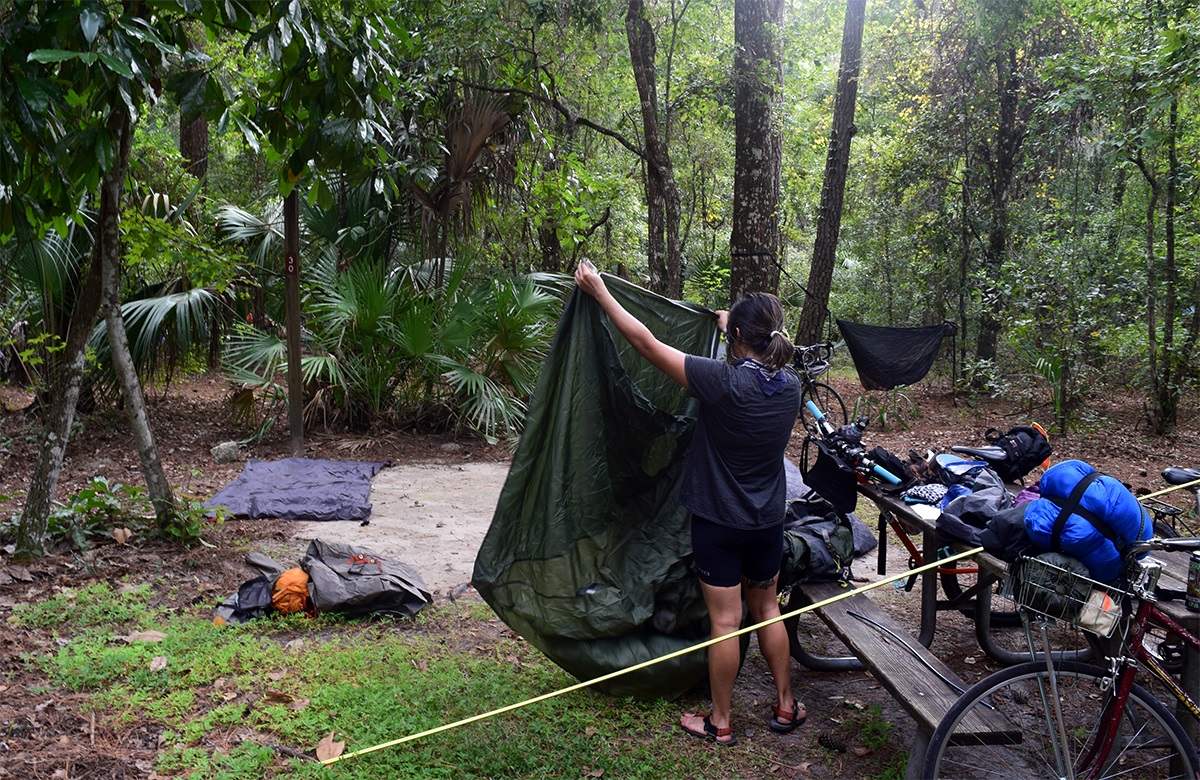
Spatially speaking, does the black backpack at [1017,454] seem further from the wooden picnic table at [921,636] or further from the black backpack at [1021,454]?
the wooden picnic table at [921,636]

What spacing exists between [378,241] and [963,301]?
A: 871 centimetres

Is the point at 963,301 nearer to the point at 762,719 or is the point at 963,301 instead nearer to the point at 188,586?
the point at 762,719

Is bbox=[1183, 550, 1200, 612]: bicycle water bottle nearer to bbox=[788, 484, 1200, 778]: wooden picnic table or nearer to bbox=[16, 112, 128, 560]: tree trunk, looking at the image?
bbox=[788, 484, 1200, 778]: wooden picnic table

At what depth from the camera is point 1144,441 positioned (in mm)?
9125

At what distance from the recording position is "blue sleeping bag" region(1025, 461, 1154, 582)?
2.54 m

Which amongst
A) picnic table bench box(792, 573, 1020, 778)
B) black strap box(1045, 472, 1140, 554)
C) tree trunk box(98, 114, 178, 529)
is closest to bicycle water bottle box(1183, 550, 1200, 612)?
black strap box(1045, 472, 1140, 554)

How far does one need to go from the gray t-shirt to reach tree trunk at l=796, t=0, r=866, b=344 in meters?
7.25

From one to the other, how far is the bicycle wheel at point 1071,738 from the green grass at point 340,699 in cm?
82

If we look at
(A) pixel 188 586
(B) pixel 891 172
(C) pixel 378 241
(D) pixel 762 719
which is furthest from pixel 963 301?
(A) pixel 188 586

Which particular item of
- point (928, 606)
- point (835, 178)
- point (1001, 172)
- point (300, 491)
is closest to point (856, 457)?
point (928, 606)

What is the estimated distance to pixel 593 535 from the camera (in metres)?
3.59

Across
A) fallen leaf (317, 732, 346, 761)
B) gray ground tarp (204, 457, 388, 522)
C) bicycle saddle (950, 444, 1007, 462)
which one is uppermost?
bicycle saddle (950, 444, 1007, 462)

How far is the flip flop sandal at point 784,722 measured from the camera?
136 inches

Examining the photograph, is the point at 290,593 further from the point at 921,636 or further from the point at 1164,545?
the point at 1164,545
